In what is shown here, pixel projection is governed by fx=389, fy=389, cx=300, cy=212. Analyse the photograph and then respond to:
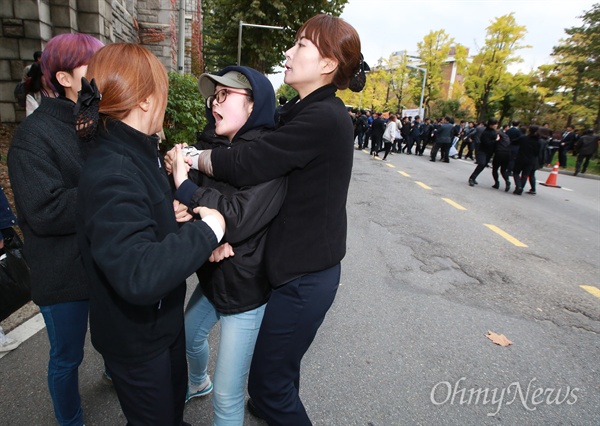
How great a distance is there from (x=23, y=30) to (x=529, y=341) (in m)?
9.43

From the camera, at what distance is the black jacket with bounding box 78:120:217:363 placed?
1.13 m

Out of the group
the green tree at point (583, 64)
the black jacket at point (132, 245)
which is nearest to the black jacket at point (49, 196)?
the black jacket at point (132, 245)

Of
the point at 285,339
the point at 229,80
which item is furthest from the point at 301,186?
the point at 285,339

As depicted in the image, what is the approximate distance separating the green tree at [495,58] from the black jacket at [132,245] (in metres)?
38.1

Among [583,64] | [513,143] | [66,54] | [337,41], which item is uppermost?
[583,64]

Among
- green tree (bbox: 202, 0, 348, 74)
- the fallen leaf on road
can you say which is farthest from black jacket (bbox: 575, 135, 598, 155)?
the fallen leaf on road

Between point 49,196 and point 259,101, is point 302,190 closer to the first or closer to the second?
point 259,101

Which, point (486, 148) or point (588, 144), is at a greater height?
point (588, 144)

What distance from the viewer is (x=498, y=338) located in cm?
327

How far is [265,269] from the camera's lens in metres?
1.68

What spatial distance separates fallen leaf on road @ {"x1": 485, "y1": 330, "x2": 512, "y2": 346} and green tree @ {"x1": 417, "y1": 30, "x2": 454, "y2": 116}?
45.3 metres

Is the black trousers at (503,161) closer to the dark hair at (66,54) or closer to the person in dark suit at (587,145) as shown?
the person in dark suit at (587,145)

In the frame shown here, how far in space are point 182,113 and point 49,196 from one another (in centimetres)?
657

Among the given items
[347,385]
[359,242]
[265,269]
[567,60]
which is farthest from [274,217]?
[567,60]
